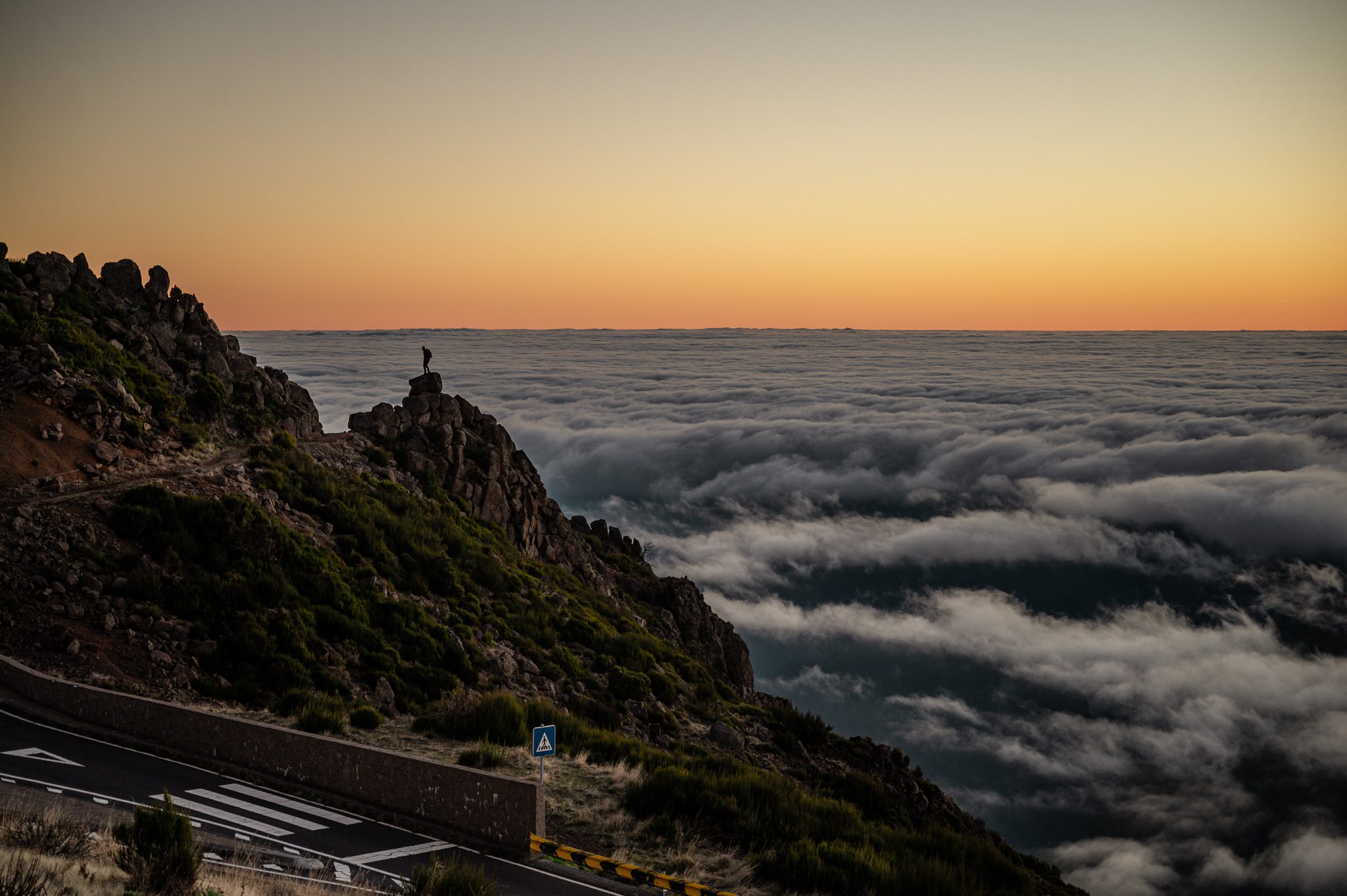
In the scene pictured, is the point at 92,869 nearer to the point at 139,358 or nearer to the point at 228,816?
the point at 228,816

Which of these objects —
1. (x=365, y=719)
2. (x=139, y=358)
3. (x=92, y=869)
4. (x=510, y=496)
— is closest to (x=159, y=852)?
(x=92, y=869)

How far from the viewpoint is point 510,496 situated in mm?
50750

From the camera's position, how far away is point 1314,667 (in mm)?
180000

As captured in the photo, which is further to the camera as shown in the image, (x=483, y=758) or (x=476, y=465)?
(x=476, y=465)

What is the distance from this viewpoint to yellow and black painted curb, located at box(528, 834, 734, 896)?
12.7m

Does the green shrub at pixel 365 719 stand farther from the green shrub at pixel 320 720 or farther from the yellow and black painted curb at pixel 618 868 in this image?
the yellow and black painted curb at pixel 618 868

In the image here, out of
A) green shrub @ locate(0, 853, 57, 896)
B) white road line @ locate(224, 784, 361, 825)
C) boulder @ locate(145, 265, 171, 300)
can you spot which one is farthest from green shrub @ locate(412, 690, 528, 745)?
boulder @ locate(145, 265, 171, 300)

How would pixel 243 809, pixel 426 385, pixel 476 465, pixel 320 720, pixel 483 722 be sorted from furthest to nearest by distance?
pixel 426 385 < pixel 476 465 < pixel 483 722 < pixel 320 720 < pixel 243 809

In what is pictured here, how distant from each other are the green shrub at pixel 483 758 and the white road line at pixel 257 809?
11.7ft

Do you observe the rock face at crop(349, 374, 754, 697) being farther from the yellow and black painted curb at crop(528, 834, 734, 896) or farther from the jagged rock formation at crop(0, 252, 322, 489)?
the yellow and black painted curb at crop(528, 834, 734, 896)

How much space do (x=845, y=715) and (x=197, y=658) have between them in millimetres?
Answer: 174636

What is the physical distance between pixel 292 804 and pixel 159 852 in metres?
4.69

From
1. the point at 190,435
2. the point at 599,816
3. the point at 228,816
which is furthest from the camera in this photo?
the point at 190,435

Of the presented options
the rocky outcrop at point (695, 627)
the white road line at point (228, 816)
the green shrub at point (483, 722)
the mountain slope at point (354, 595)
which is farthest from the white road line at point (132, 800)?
the rocky outcrop at point (695, 627)
